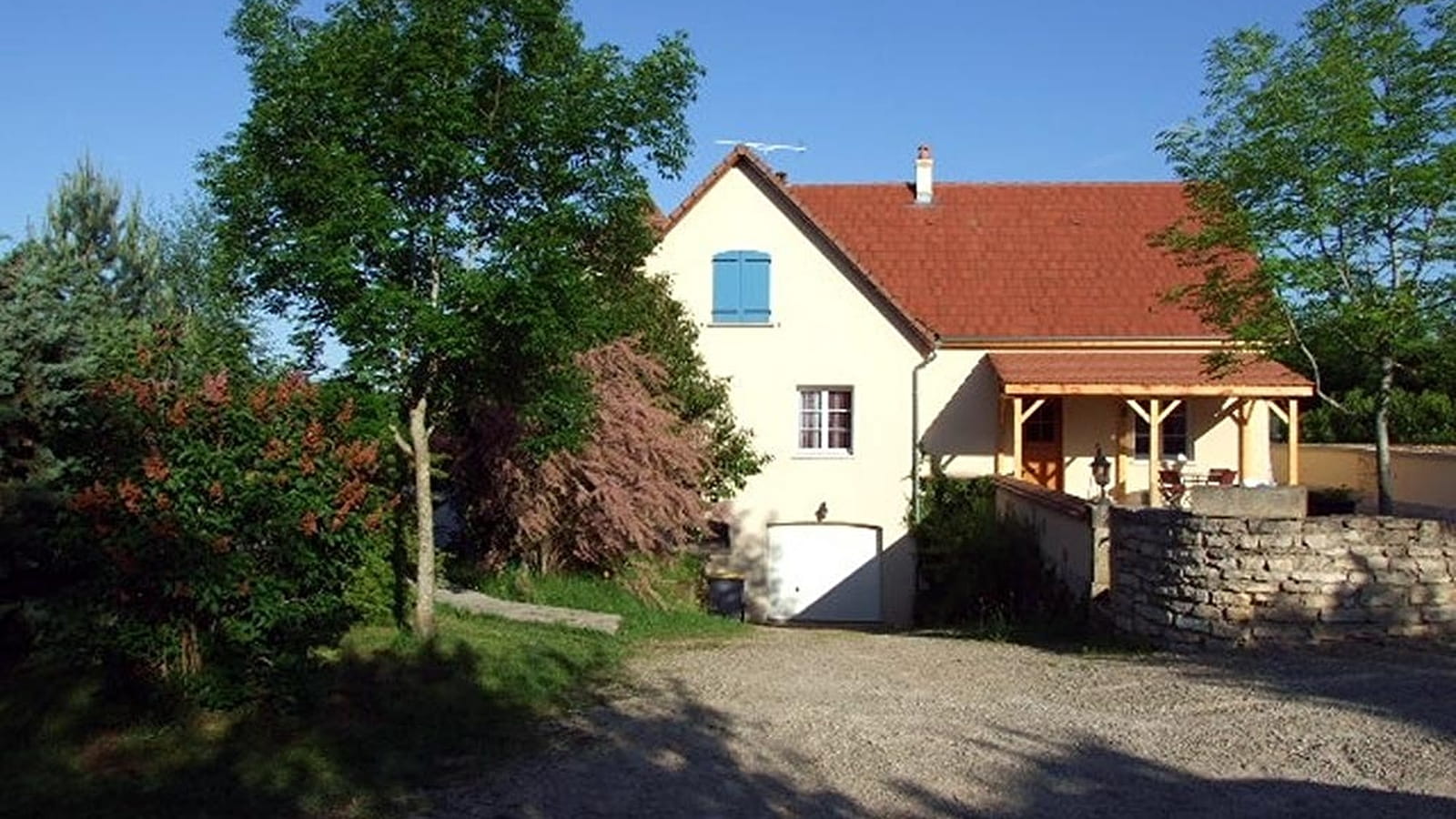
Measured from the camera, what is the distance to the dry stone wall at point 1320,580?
44.3 ft

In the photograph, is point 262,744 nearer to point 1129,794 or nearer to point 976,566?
point 1129,794

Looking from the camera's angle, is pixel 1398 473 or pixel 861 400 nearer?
pixel 861 400

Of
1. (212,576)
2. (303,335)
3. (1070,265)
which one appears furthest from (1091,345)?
(212,576)

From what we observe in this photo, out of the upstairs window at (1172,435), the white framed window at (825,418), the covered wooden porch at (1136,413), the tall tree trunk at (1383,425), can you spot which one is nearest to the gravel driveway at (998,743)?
the tall tree trunk at (1383,425)

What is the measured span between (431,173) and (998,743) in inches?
241

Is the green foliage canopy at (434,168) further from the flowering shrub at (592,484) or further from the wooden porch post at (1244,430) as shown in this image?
the wooden porch post at (1244,430)

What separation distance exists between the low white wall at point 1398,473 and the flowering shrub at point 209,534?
1893 cm

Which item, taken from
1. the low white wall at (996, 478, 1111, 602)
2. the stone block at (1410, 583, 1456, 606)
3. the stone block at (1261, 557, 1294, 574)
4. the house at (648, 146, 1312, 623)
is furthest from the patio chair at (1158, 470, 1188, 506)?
the stone block at (1261, 557, 1294, 574)

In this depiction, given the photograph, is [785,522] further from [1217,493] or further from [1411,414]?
[1411,414]

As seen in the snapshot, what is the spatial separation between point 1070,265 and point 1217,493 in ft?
35.9

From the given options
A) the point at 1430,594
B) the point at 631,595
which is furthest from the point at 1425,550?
the point at 631,595

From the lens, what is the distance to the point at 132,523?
28.2ft

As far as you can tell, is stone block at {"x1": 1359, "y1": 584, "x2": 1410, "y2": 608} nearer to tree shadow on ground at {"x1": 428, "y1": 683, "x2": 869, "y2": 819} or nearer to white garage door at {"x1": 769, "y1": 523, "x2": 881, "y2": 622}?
tree shadow on ground at {"x1": 428, "y1": 683, "x2": 869, "y2": 819}

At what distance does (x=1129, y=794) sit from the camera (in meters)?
7.94
